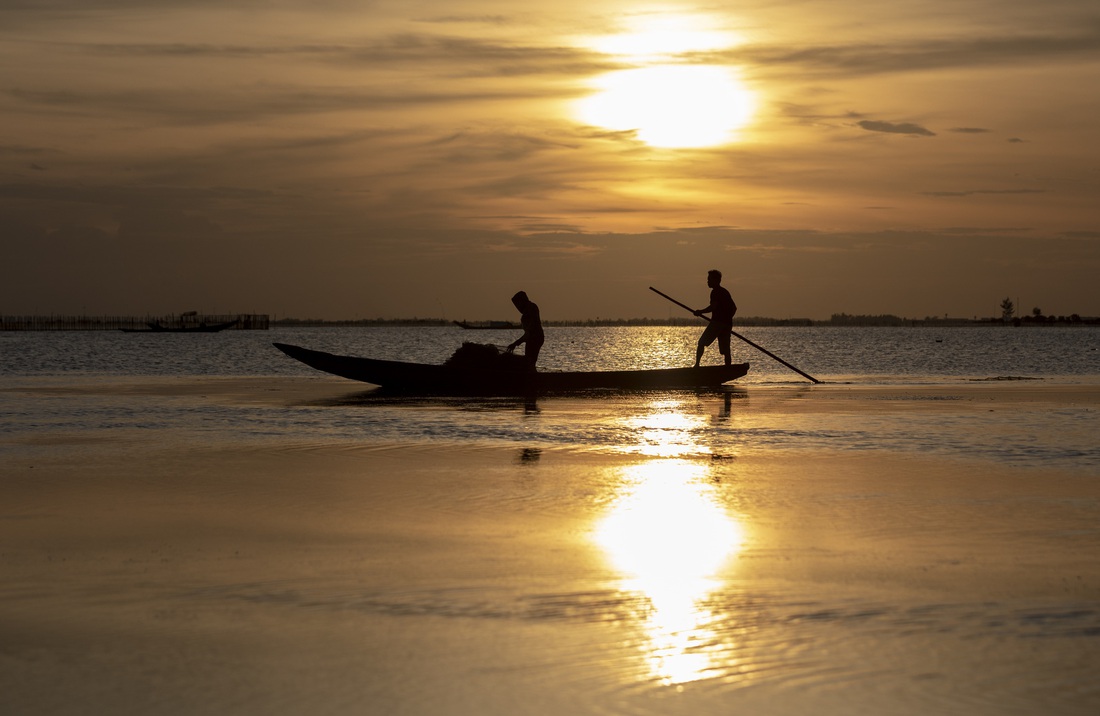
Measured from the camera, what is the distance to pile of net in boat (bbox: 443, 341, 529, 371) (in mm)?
24297

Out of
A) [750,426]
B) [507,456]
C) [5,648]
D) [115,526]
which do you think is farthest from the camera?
[750,426]

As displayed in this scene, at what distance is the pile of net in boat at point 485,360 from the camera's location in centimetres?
2430

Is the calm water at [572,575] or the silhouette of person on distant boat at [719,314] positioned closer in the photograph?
the calm water at [572,575]

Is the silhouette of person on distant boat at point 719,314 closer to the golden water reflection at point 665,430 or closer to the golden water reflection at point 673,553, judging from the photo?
the golden water reflection at point 665,430

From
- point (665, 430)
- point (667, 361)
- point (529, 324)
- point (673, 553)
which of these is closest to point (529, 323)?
point (529, 324)

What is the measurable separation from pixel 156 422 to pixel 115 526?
929cm

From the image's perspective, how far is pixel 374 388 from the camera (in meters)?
27.8

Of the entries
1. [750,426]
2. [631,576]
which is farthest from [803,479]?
[750,426]

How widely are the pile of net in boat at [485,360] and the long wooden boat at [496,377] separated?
26 mm

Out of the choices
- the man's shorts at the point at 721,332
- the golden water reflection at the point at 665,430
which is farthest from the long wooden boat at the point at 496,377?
the golden water reflection at the point at 665,430

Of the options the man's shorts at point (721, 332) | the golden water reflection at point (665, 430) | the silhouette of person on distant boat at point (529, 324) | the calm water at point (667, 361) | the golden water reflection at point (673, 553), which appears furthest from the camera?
the calm water at point (667, 361)

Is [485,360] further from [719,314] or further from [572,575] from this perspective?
[572,575]

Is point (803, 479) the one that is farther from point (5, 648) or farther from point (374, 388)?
point (374, 388)

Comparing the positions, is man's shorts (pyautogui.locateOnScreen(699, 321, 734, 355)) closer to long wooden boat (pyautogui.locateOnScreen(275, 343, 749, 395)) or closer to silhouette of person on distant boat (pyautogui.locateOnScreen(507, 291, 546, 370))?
long wooden boat (pyautogui.locateOnScreen(275, 343, 749, 395))
